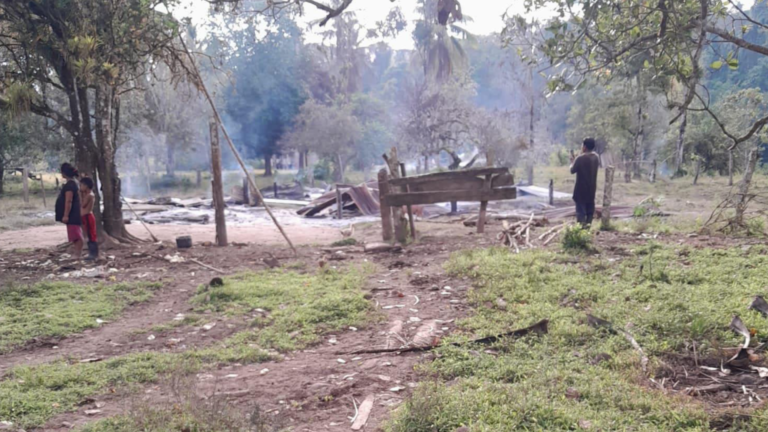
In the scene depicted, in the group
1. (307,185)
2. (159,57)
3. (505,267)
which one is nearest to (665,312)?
(505,267)

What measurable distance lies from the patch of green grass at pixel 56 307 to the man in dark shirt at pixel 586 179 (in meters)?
7.13

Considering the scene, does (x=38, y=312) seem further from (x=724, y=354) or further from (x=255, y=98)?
(x=255, y=98)

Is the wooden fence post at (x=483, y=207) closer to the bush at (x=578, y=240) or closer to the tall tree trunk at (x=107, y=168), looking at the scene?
the bush at (x=578, y=240)

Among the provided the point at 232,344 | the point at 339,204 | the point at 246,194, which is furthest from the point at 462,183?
the point at 246,194

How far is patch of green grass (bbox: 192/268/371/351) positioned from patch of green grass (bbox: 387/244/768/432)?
1400 millimetres

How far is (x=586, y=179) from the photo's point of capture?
9789 mm

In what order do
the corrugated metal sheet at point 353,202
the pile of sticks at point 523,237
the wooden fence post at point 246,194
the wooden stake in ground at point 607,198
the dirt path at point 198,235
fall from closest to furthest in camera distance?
1. the pile of sticks at point 523,237
2. the wooden stake in ground at point 607,198
3. the dirt path at point 198,235
4. the corrugated metal sheet at point 353,202
5. the wooden fence post at point 246,194

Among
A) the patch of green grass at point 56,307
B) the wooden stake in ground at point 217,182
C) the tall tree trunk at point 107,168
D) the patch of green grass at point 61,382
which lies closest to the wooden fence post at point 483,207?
the wooden stake in ground at point 217,182

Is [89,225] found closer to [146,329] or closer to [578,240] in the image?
[146,329]

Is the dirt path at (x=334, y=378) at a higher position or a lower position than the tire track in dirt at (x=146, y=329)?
higher

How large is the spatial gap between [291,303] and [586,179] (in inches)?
230

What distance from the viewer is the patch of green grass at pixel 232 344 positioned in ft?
12.9

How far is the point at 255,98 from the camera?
39.8m

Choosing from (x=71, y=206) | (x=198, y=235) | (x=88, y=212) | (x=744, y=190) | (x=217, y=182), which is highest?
(x=217, y=182)
